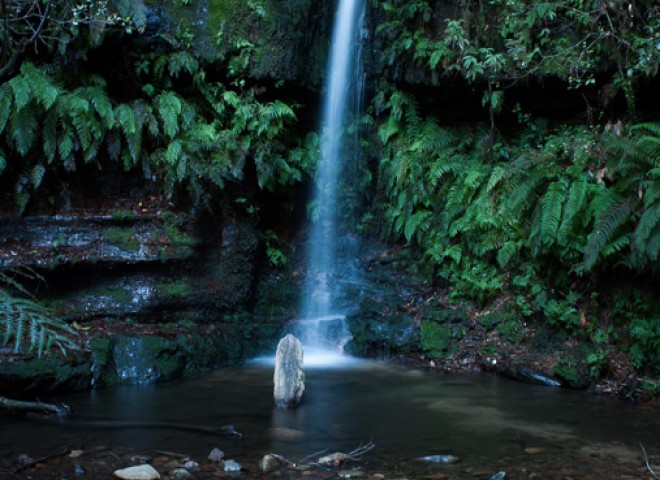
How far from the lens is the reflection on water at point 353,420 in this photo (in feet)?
15.1

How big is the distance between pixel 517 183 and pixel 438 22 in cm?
359

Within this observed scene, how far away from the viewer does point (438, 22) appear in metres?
10.0

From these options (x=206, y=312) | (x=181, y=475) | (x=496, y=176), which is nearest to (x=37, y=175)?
(x=206, y=312)

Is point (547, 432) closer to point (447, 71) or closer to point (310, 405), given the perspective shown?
point (310, 405)

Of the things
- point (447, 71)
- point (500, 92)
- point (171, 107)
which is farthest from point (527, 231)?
point (171, 107)

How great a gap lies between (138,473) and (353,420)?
217cm

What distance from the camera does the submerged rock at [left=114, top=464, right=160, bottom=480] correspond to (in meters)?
3.83

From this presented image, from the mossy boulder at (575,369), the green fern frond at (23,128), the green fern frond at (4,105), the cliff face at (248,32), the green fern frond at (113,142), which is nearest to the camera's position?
the mossy boulder at (575,369)

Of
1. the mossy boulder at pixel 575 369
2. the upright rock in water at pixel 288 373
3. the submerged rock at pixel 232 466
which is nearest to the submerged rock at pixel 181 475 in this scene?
the submerged rock at pixel 232 466

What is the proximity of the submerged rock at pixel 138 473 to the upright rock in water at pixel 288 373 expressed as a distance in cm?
198

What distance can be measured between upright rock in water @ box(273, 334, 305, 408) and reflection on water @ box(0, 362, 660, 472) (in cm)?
13

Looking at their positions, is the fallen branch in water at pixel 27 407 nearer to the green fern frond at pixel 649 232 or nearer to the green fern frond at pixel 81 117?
the green fern frond at pixel 81 117

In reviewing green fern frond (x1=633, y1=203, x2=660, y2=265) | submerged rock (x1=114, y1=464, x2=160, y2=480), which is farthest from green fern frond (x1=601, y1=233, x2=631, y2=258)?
submerged rock (x1=114, y1=464, x2=160, y2=480)

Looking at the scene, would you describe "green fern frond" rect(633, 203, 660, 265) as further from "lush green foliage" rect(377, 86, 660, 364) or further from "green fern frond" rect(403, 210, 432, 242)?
"green fern frond" rect(403, 210, 432, 242)
